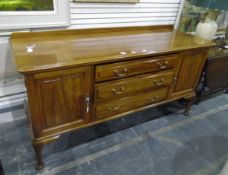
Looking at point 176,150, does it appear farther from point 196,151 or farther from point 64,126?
point 64,126

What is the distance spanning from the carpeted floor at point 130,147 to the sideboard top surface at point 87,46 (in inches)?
33.6

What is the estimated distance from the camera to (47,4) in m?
1.60

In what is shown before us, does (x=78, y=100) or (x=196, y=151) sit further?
(x=196, y=151)

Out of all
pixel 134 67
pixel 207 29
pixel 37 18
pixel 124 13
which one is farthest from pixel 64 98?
pixel 207 29

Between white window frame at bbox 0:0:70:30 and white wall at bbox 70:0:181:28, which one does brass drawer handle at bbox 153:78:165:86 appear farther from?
white window frame at bbox 0:0:70:30

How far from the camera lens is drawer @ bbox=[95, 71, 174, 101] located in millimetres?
1495

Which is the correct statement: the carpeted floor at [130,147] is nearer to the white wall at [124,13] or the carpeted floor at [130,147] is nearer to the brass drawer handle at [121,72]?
the brass drawer handle at [121,72]

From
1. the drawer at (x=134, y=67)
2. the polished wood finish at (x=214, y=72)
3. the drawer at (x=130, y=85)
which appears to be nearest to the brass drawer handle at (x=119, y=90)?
the drawer at (x=130, y=85)

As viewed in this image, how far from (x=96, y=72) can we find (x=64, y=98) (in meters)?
0.28

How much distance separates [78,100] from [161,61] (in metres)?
0.74

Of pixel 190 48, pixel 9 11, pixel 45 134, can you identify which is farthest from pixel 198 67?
pixel 9 11

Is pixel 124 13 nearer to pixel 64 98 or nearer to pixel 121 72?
pixel 121 72

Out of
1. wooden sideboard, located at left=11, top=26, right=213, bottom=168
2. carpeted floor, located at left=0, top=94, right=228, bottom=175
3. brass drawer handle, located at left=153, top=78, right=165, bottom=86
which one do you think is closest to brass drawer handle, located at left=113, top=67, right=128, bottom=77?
wooden sideboard, located at left=11, top=26, right=213, bottom=168

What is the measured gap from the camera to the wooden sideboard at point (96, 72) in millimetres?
1262
